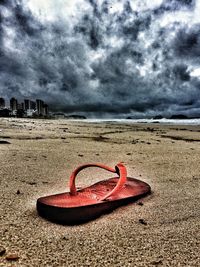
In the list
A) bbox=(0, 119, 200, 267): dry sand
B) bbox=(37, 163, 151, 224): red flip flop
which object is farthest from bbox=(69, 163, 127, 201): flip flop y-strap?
bbox=(0, 119, 200, 267): dry sand

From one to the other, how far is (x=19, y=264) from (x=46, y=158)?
228cm

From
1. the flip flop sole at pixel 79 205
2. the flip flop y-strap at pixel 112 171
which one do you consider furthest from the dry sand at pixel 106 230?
the flip flop y-strap at pixel 112 171

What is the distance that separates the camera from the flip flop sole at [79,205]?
1384mm

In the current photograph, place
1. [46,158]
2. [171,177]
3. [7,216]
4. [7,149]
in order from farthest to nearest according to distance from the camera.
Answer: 1. [7,149]
2. [46,158]
3. [171,177]
4. [7,216]

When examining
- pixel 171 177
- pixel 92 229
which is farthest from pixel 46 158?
pixel 92 229

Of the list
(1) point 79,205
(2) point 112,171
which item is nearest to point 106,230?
(1) point 79,205

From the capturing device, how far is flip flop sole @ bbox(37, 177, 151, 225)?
54.5 inches

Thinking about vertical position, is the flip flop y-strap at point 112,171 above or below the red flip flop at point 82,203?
above

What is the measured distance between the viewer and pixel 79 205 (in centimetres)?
142

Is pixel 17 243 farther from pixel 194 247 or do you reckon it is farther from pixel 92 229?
pixel 194 247

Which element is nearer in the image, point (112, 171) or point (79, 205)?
point (79, 205)

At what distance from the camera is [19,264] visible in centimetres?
104

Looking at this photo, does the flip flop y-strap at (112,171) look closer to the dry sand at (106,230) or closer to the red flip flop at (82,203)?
the red flip flop at (82,203)

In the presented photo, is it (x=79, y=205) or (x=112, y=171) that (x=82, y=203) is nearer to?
(x=79, y=205)
